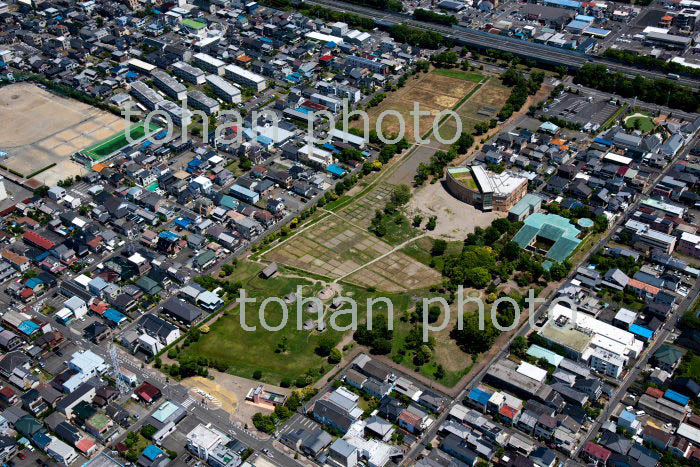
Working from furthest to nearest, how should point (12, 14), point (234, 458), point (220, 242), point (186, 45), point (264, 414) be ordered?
1. point (12, 14)
2. point (186, 45)
3. point (220, 242)
4. point (264, 414)
5. point (234, 458)

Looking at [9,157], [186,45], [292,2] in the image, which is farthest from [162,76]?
[292,2]

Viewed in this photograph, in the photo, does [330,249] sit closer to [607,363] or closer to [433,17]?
[607,363]

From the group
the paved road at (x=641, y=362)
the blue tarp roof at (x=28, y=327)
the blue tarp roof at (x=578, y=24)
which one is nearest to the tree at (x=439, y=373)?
the paved road at (x=641, y=362)

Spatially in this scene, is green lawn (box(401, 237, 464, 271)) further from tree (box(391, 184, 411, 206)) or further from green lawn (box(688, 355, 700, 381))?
green lawn (box(688, 355, 700, 381))

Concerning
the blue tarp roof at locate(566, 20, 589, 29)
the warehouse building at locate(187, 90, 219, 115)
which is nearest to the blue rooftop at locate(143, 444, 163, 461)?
the warehouse building at locate(187, 90, 219, 115)

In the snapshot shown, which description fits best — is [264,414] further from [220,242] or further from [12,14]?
[12,14]

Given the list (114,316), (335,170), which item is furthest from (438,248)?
(114,316)

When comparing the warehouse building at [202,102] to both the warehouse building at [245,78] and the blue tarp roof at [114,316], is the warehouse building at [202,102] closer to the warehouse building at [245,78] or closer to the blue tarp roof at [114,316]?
the warehouse building at [245,78]
